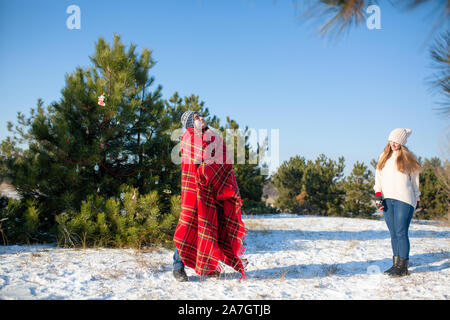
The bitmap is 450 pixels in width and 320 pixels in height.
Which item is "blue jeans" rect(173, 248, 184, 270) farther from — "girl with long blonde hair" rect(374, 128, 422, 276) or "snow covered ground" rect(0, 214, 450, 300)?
"girl with long blonde hair" rect(374, 128, 422, 276)

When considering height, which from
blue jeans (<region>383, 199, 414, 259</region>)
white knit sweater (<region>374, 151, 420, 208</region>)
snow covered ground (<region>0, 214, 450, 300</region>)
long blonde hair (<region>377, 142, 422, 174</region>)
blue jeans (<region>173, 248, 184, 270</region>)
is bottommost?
snow covered ground (<region>0, 214, 450, 300</region>)

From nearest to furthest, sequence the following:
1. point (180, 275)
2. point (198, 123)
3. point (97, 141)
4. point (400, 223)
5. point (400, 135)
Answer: point (180, 275)
point (198, 123)
point (400, 223)
point (400, 135)
point (97, 141)

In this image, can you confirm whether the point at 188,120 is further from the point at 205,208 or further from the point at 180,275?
the point at 180,275

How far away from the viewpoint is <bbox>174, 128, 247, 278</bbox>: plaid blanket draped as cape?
3320 millimetres

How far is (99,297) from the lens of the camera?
2742 mm

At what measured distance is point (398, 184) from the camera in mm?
3631

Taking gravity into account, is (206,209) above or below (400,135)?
below

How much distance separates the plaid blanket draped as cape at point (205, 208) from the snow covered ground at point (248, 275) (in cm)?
26

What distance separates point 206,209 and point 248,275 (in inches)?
38.4

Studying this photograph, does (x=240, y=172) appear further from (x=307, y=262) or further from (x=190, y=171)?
(x=190, y=171)

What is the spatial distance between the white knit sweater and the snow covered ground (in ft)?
3.05

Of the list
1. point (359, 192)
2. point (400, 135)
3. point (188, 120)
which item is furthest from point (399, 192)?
point (359, 192)

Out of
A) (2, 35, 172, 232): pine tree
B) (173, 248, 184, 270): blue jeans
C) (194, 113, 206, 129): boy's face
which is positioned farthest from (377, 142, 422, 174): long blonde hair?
(2, 35, 172, 232): pine tree

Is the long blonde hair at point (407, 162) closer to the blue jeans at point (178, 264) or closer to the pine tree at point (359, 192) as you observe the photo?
the blue jeans at point (178, 264)
